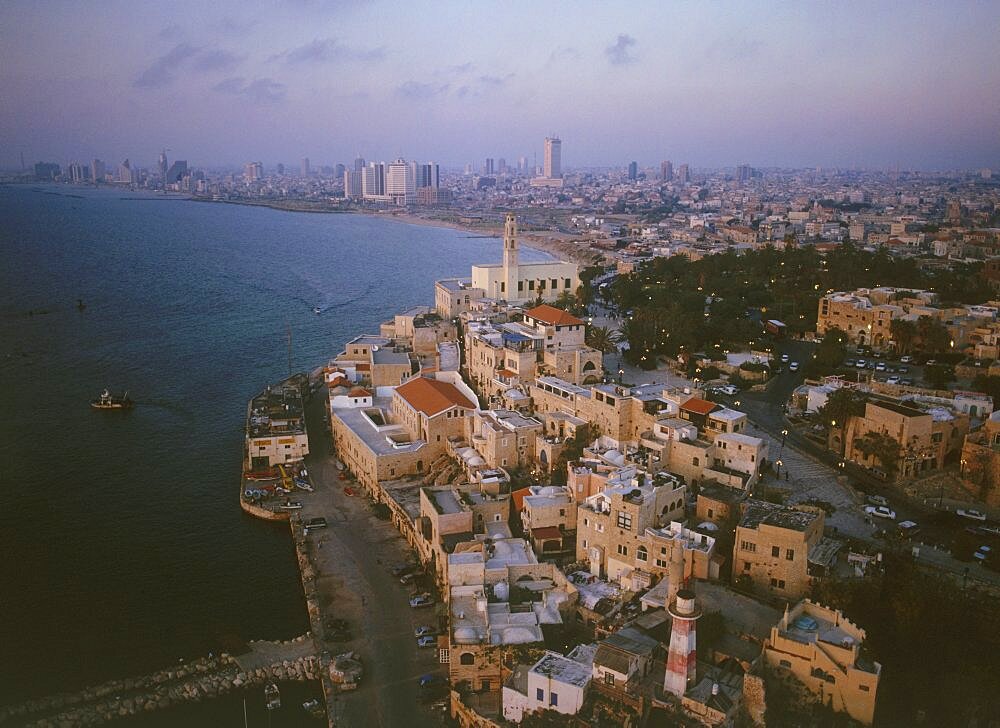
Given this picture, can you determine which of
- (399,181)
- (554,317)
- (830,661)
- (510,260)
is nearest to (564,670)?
(830,661)

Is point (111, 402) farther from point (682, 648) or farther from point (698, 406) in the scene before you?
point (682, 648)

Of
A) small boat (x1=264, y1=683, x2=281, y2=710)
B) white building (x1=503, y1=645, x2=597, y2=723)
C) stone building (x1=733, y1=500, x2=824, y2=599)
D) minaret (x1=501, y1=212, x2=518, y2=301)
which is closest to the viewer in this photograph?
white building (x1=503, y1=645, x2=597, y2=723)

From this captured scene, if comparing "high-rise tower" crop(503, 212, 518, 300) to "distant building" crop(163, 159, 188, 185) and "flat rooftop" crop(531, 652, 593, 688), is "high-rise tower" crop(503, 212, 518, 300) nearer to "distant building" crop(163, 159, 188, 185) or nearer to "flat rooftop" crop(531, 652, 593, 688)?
"flat rooftop" crop(531, 652, 593, 688)

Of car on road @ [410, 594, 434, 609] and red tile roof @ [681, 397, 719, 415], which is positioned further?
red tile roof @ [681, 397, 719, 415]

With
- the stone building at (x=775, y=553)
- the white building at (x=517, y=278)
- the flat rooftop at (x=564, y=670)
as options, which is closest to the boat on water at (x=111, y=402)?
the white building at (x=517, y=278)

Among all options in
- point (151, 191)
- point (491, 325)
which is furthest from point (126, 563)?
point (151, 191)

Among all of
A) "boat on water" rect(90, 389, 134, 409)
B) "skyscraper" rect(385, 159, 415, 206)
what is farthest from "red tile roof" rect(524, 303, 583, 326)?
"skyscraper" rect(385, 159, 415, 206)

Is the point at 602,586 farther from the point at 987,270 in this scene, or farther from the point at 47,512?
the point at 987,270
